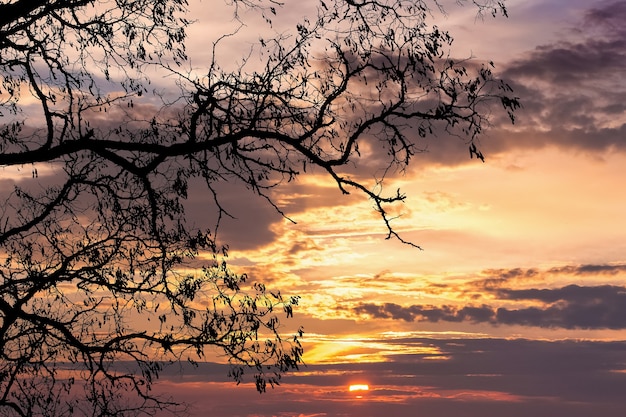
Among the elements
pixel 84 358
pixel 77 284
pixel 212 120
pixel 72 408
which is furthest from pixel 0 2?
pixel 72 408

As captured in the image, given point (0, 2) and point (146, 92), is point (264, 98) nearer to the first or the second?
point (146, 92)

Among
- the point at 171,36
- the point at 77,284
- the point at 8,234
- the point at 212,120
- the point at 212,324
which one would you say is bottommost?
the point at 212,324

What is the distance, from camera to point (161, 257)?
1307cm

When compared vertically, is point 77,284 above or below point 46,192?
below

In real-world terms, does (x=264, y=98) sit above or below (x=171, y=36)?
below

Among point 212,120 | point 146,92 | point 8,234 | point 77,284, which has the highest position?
point 146,92

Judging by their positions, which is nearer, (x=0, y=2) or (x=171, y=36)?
(x=0, y=2)

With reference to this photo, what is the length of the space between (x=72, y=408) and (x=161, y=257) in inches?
112

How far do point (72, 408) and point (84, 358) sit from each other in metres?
1.19

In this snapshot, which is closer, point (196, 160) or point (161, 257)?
point (196, 160)

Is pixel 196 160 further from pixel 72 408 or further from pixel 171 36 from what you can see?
pixel 72 408

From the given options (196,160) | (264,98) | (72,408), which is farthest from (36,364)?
(264,98)

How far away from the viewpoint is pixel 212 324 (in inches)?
502

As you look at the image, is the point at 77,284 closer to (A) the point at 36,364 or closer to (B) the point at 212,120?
(A) the point at 36,364
